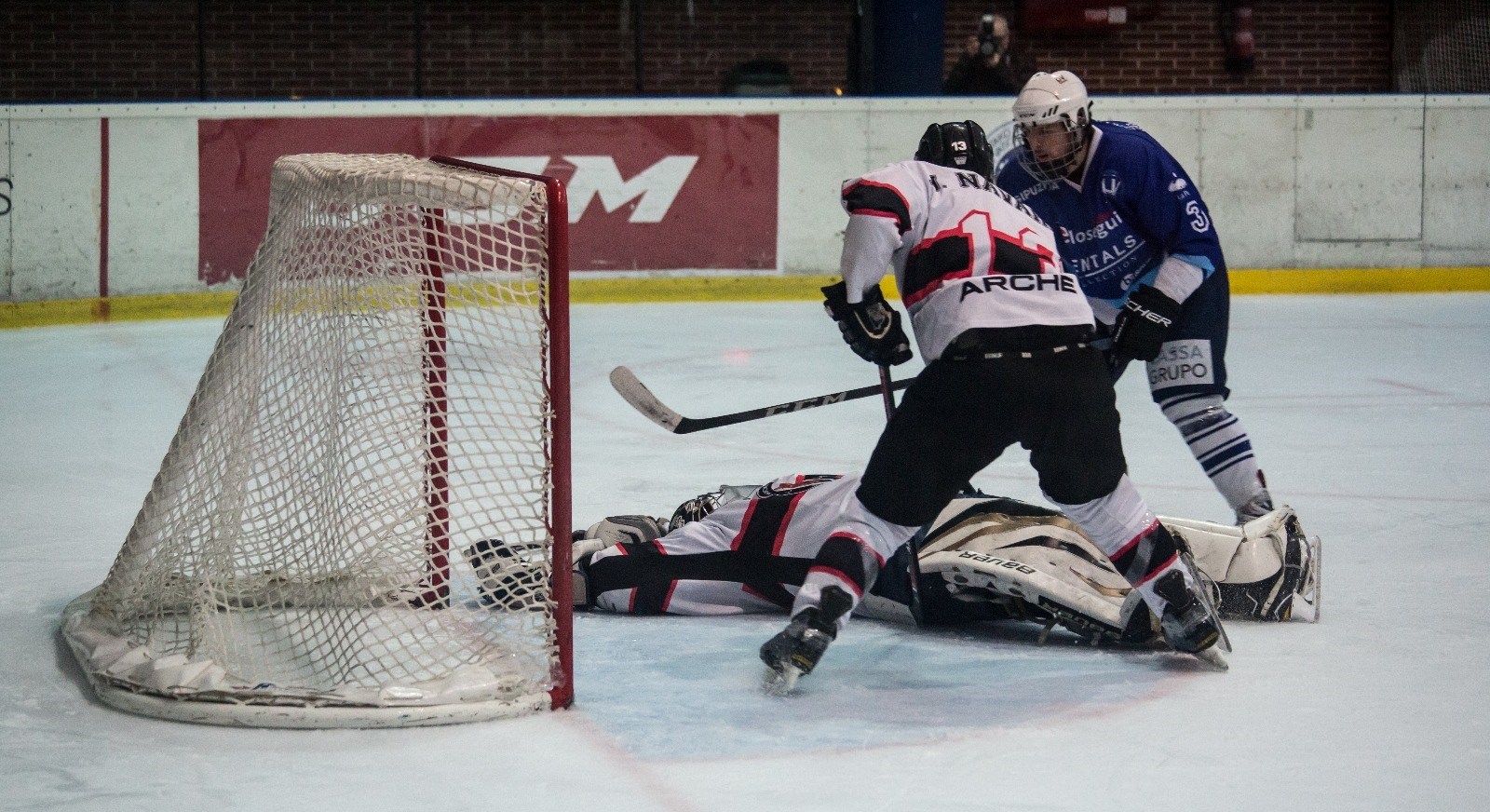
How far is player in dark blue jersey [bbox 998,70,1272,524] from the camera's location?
361cm

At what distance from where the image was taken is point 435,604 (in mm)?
3154

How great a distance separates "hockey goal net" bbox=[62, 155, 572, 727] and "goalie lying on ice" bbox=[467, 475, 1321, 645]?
0.84 feet

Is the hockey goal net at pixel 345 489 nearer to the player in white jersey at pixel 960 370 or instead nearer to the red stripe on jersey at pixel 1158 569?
the player in white jersey at pixel 960 370

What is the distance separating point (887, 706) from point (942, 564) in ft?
1.59

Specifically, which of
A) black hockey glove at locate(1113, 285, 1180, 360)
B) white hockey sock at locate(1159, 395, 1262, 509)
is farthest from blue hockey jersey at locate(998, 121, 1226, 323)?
white hockey sock at locate(1159, 395, 1262, 509)

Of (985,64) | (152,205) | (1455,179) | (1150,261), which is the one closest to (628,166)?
(985,64)

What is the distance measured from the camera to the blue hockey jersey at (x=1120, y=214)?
3.68 meters

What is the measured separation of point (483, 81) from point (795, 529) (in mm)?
9433

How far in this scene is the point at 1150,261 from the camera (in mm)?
3799

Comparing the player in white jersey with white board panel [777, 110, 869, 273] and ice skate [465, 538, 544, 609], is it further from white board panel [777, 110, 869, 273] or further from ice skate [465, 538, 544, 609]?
white board panel [777, 110, 869, 273]

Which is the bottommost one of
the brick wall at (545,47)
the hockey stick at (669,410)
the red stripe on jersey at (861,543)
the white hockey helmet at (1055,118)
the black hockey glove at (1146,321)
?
the red stripe on jersey at (861,543)

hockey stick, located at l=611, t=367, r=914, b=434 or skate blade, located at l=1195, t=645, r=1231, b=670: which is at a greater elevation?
hockey stick, located at l=611, t=367, r=914, b=434

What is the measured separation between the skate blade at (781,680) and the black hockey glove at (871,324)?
21.3 inches

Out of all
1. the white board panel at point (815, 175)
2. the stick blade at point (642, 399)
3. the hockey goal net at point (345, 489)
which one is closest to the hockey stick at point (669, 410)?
the stick blade at point (642, 399)
